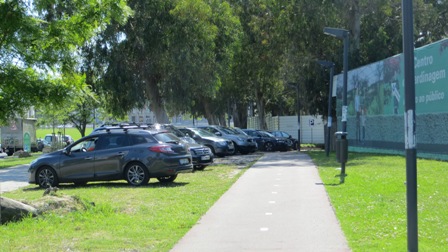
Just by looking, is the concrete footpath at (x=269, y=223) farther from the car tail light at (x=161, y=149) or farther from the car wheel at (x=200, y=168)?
the car wheel at (x=200, y=168)

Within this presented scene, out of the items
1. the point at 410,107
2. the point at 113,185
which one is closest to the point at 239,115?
the point at 113,185

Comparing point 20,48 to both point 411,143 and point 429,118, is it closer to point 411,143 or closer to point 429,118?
point 411,143

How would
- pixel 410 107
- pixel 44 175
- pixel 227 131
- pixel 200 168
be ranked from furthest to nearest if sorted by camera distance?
1. pixel 227 131
2. pixel 200 168
3. pixel 44 175
4. pixel 410 107

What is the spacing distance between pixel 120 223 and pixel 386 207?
505 centimetres

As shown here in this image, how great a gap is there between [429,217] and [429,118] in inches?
596

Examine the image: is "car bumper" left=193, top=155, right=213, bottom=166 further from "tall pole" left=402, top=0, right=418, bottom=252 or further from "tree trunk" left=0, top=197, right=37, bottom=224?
"tall pole" left=402, top=0, right=418, bottom=252

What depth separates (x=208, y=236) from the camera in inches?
366

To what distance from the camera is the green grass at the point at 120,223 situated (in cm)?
881

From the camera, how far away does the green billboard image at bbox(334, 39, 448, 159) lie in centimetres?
2352

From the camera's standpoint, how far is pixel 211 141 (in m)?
30.2

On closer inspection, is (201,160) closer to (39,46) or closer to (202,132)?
(202,132)

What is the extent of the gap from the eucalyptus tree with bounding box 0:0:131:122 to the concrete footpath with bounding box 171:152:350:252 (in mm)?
3534

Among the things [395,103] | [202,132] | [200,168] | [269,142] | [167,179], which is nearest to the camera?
[167,179]

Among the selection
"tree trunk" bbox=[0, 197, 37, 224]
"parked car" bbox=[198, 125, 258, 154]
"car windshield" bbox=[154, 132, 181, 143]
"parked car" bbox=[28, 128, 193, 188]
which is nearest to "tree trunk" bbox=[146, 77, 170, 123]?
"parked car" bbox=[198, 125, 258, 154]
